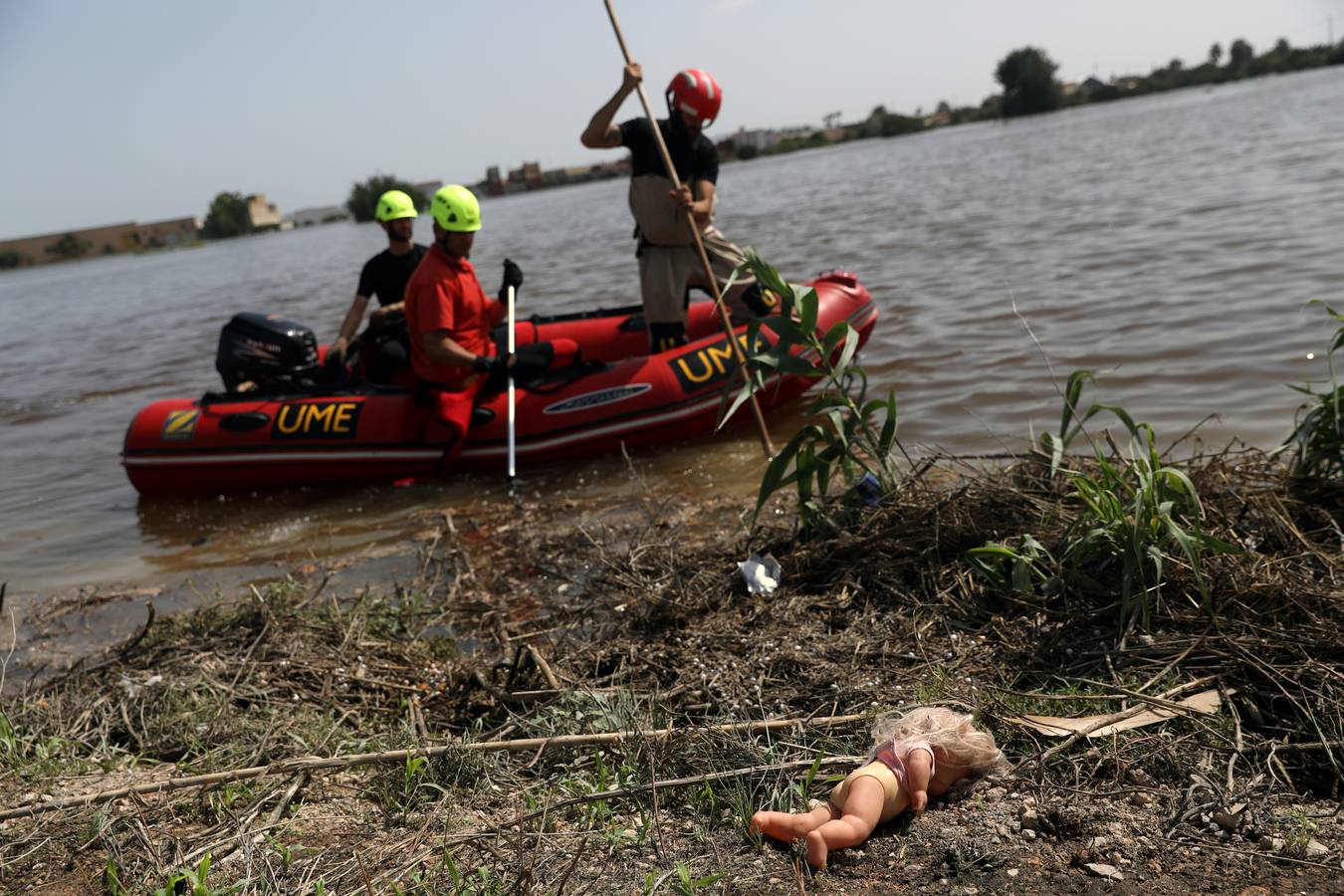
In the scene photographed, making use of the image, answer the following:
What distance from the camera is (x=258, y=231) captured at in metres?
76.7

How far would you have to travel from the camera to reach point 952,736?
91.4 inches

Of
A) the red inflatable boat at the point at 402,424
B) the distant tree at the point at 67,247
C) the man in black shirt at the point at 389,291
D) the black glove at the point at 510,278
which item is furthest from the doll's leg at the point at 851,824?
the distant tree at the point at 67,247

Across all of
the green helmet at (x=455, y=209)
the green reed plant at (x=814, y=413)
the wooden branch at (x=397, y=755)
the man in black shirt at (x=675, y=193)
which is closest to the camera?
the wooden branch at (x=397, y=755)

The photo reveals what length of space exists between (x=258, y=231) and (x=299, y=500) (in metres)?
76.3

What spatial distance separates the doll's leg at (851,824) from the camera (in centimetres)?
212

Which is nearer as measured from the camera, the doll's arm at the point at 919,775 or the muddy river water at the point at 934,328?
the doll's arm at the point at 919,775

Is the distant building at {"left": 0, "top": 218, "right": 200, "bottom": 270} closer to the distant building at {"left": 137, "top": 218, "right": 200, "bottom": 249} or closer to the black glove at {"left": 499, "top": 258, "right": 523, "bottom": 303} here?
the distant building at {"left": 137, "top": 218, "right": 200, "bottom": 249}

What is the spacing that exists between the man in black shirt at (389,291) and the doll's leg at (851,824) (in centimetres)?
566

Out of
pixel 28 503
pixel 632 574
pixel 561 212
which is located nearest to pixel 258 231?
pixel 561 212

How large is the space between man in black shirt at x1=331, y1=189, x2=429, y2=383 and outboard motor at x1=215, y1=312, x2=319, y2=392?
300 mm

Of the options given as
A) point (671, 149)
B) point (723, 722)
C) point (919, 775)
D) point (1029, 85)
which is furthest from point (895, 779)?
point (1029, 85)

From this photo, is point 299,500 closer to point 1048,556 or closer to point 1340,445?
point 1048,556

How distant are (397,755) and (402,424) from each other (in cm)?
435

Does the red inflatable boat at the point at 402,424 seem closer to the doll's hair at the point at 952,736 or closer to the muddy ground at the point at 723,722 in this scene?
the muddy ground at the point at 723,722
